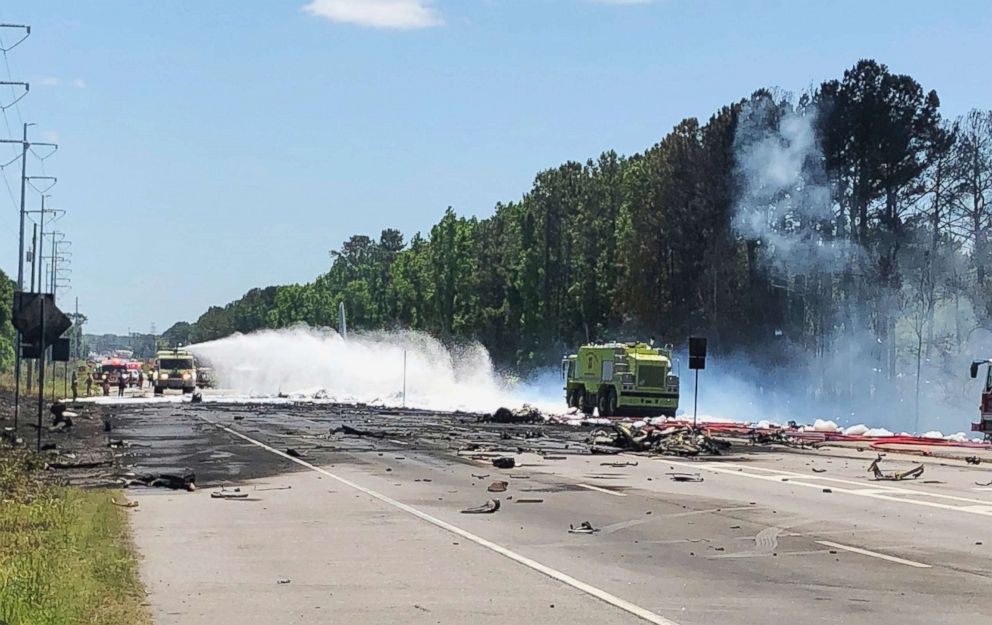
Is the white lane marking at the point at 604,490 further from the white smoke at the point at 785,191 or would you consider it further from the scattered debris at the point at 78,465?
the white smoke at the point at 785,191

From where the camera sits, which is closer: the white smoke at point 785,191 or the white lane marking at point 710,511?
the white lane marking at point 710,511

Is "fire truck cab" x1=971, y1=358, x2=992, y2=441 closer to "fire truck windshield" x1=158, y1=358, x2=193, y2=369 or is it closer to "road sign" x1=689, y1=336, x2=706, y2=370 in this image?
"road sign" x1=689, y1=336, x2=706, y2=370

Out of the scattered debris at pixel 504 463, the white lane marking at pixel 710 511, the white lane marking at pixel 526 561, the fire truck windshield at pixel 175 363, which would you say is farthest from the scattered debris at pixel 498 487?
the fire truck windshield at pixel 175 363

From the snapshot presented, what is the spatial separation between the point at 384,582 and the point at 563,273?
95.4 meters

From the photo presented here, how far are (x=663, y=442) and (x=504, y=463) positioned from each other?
6.53 meters

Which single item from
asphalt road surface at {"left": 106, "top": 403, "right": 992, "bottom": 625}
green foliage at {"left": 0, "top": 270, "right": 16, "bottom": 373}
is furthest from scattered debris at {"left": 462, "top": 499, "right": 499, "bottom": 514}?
green foliage at {"left": 0, "top": 270, "right": 16, "bottom": 373}

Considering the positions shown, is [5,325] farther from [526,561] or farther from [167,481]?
[526,561]

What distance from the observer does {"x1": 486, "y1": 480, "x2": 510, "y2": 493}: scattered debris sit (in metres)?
23.8

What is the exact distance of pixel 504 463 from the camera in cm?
3023

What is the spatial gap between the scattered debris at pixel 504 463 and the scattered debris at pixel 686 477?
373cm

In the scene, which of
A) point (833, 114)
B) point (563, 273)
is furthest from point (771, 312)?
point (563, 273)

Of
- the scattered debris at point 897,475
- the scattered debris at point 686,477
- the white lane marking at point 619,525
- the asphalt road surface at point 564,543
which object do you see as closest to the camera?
the asphalt road surface at point 564,543

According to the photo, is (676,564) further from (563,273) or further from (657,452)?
(563,273)

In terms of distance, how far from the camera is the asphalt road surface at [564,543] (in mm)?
11758
